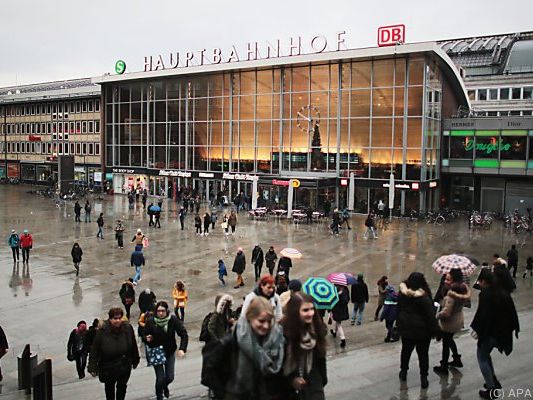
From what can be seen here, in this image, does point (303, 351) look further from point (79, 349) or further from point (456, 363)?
point (79, 349)

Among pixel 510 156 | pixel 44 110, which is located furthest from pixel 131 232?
pixel 44 110

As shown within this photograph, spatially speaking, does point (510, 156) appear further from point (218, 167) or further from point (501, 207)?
point (218, 167)

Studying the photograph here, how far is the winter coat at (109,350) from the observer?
6738mm

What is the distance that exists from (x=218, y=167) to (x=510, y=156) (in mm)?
24200

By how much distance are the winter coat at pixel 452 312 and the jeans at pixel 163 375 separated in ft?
12.1

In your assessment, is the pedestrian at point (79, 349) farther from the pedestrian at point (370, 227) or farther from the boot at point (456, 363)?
the pedestrian at point (370, 227)

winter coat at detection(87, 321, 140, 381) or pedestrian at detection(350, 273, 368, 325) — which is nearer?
winter coat at detection(87, 321, 140, 381)

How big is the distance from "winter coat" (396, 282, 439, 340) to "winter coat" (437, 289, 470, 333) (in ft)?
2.01

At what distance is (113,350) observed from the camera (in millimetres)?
6734

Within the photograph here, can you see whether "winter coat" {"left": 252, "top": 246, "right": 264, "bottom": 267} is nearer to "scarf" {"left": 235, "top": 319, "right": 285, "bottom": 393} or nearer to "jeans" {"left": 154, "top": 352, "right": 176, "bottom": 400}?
"jeans" {"left": 154, "top": 352, "right": 176, "bottom": 400}

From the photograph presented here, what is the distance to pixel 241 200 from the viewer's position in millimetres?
43688

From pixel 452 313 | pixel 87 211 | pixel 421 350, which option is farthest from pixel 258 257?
pixel 87 211

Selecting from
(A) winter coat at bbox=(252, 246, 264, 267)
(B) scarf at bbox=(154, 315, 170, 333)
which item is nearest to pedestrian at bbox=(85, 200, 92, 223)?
(A) winter coat at bbox=(252, 246, 264, 267)

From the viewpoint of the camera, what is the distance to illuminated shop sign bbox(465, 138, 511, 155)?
40688 millimetres
